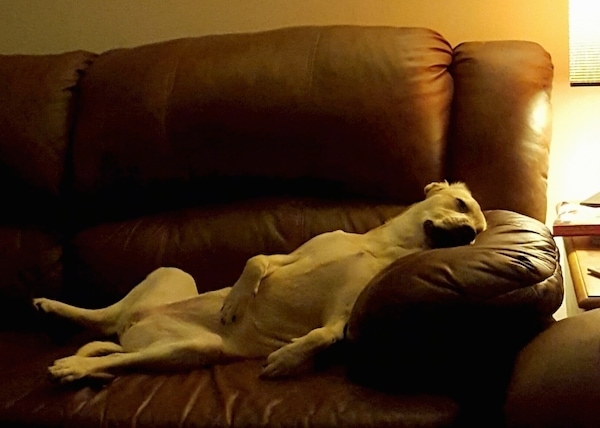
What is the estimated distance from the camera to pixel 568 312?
237cm

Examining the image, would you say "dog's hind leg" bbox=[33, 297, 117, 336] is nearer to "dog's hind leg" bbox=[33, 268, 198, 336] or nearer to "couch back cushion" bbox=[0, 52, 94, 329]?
"dog's hind leg" bbox=[33, 268, 198, 336]

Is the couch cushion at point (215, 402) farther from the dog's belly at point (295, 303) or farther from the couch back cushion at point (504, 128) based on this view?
the couch back cushion at point (504, 128)

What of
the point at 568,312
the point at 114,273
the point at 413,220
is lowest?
the point at 568,312

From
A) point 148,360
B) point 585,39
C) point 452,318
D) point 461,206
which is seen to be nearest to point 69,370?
point 148,360

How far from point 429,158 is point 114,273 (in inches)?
36.4

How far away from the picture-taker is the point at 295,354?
172cm

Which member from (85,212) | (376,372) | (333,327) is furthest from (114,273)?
(376,372)

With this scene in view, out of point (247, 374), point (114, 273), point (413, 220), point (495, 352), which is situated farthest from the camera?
point (114, 273)

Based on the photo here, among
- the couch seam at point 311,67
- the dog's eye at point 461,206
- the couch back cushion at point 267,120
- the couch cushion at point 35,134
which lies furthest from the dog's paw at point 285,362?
the couch cushion at point 35,134

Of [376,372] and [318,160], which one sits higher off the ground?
[318,160]

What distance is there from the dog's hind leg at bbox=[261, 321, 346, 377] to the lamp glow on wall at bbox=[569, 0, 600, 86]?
96cm

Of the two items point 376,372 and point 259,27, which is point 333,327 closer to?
point 376,372

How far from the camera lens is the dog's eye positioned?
1971 millimetres

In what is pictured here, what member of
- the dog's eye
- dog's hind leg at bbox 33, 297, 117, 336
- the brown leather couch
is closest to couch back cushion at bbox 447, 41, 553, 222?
the brown leather couch
